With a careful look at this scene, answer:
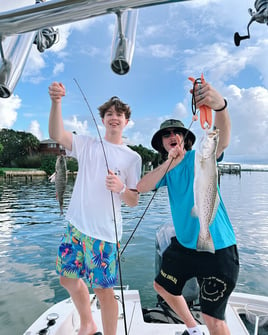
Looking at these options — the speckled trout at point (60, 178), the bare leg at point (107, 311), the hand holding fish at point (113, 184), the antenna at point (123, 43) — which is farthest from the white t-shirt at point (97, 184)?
the antenna at point (123, 43)

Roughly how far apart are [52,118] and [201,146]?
4.25 ft

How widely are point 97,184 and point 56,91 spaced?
87 centimetres

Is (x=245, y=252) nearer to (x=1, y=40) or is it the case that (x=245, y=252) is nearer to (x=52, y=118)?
(x=52, y=118)

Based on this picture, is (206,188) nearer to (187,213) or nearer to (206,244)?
(206,244)

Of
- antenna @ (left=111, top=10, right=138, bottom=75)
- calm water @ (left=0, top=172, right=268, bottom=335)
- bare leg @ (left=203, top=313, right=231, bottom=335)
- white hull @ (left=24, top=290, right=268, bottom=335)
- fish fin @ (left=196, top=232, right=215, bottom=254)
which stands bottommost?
calm water @ (left=0, top=172, right=268, bottom=335)

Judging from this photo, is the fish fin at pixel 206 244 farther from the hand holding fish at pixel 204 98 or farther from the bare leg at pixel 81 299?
the bare leg at pixel 81 299

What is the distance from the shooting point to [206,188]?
209 cm

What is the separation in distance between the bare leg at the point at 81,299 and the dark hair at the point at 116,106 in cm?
158

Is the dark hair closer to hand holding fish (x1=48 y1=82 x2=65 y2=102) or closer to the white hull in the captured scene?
hand holding fish (x1=48 y1=82 x2=65 y2=102)

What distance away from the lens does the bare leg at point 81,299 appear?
2699 mm

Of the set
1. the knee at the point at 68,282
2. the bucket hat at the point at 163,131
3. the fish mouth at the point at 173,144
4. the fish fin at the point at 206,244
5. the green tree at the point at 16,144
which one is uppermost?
the green tree at the point at 16,144

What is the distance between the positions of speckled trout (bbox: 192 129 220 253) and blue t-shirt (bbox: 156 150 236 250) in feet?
0.71

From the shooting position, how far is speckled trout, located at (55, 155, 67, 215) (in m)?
3.10

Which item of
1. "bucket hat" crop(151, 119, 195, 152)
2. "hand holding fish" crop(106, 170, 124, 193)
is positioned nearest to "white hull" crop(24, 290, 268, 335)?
"hand holding fish" crop(106, 170, 124, 193)
